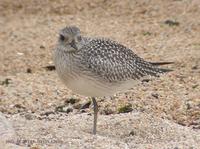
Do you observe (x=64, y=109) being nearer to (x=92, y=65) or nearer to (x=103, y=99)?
(x=103, y=99)

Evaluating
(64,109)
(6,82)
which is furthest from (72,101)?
(6,82)

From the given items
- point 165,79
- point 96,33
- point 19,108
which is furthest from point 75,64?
point 96,33

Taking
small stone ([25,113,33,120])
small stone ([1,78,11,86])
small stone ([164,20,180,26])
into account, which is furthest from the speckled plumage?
small stone ([164,20,180,26])

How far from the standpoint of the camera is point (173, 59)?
10664mm

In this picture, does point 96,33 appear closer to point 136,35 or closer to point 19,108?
point 136,35

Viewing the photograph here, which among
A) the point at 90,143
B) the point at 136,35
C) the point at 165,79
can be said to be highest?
the point at 136,35

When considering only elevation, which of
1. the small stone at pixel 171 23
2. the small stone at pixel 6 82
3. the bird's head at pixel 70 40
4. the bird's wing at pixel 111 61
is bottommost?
the small stone at pixel 6 82

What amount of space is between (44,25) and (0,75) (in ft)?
9.92

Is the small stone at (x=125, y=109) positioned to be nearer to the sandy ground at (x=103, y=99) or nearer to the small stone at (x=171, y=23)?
the sandy ground at (x=103, y=99)

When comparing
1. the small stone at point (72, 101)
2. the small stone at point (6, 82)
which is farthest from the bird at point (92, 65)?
the small stone at point (6, 82)

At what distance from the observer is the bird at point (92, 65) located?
7.15 meters

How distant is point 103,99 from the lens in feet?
29.4

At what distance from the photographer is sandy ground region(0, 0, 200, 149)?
7.14 meters

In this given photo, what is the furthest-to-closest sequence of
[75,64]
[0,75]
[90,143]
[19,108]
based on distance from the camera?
1. [0,75]
2. [19,108]
3. [75,64]
4. [90,143]
